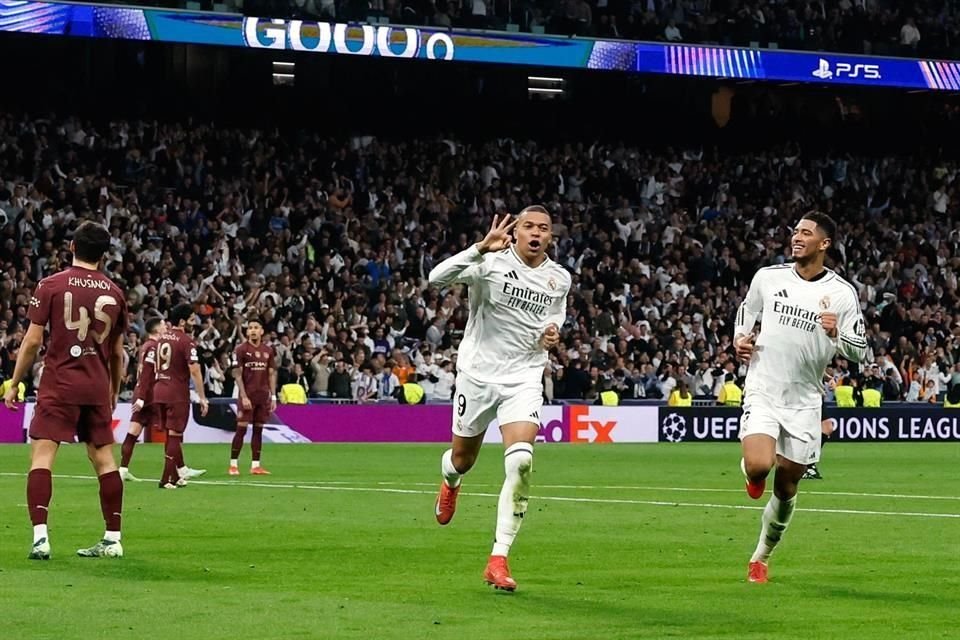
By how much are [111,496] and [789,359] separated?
470 cm

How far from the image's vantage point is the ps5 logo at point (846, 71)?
145ft

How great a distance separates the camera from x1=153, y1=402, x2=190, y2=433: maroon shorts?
2159 centimetres

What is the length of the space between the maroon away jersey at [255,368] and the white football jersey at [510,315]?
13.0 metres

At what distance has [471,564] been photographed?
490 inches

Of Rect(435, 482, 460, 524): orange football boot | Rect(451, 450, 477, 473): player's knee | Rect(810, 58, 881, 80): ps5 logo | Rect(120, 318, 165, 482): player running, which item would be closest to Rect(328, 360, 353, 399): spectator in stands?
Rect(120, 318, 165, 482): player running

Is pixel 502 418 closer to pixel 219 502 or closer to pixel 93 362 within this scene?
pixel 93 362

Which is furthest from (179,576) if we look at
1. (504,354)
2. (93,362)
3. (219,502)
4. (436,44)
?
(436,44)

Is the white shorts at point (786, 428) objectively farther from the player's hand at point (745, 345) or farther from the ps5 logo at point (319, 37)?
the ps5 logo at point (319, 37)

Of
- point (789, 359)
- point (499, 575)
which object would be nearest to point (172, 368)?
point (789, 359)

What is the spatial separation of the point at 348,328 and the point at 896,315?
1481 cm

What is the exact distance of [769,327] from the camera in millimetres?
11836

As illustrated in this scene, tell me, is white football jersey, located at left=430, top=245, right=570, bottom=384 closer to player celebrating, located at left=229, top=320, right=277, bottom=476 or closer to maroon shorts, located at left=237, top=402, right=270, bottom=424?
player celebrating, located at left=229, top=320, right=277, bottom=476

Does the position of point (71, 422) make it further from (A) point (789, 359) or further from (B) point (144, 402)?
(B) point (144, 402)

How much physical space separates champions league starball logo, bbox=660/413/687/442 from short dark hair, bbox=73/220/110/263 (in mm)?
26959
